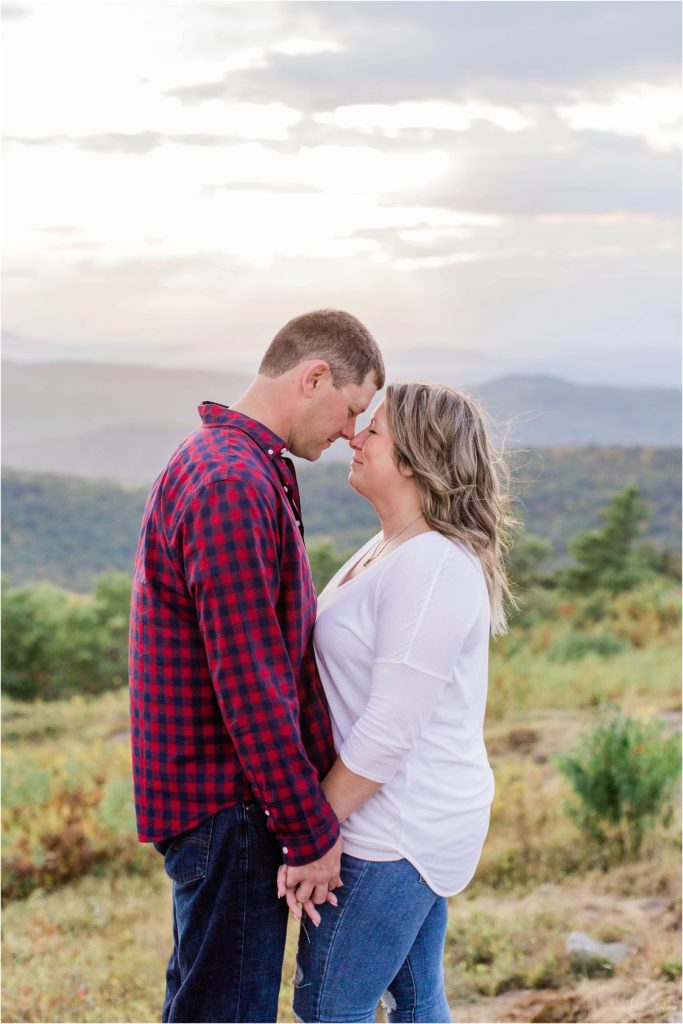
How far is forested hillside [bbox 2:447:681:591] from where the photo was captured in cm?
1582

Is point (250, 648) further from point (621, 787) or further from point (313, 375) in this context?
point (621, 787)

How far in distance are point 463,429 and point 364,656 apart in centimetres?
51

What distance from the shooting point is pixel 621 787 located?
177 inches

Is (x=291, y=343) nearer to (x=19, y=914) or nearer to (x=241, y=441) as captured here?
(x=241, y=441)

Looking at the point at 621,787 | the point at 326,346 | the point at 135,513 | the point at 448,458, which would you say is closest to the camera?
the point at 448,458

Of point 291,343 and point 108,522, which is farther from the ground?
point 291,343

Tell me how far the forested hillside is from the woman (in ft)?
36.6

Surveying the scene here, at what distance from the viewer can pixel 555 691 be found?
7.47m

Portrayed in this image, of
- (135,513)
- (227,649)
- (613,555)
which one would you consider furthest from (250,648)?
(135,513)

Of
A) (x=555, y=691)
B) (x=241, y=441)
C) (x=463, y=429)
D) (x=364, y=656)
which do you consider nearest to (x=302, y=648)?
(x=364, y=656)

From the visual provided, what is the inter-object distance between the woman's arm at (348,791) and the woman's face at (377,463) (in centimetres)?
57

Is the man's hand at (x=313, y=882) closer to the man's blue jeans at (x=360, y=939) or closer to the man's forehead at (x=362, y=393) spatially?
the man's blue jeans at (x=360, y=939)

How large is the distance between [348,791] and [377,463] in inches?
26.4

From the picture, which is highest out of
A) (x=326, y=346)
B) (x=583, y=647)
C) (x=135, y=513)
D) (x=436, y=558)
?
(x=326, y=346)
